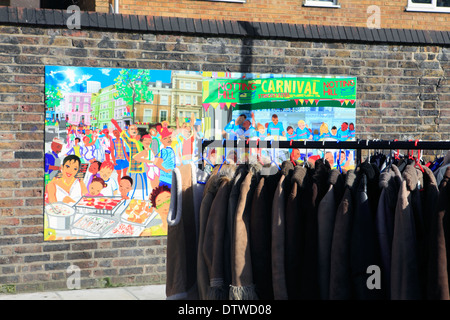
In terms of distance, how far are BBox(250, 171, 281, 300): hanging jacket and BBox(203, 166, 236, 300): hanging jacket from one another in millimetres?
216

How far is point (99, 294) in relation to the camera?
6.91 meters

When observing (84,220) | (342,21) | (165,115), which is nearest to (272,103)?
(165,115)

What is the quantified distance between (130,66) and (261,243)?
166 inches

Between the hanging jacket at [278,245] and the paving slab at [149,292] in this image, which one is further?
the paving slab at [149,292]

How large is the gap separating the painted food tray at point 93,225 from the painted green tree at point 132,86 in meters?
1.33

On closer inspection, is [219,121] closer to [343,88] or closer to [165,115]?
[165,115]

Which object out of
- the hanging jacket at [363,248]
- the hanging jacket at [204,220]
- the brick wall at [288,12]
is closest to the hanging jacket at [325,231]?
the hanging jacket at [363,248]

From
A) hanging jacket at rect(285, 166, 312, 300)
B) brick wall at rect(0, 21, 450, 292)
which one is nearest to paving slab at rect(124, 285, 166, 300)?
brick wall at rect(0, 21, 450, 292)

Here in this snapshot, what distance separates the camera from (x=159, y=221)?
739 cm

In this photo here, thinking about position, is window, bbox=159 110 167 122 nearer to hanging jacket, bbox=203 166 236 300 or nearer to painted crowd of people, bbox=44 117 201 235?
painted crowd of people, bbox=44 117 201 235

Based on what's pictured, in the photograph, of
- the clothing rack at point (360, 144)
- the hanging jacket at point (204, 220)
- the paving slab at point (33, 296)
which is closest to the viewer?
the clothing rack at point (360, 144)

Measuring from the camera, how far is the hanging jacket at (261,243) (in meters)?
3.59

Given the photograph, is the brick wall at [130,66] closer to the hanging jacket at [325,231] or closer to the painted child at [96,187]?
the painted child at [96,187]

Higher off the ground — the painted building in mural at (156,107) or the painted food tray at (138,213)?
the painted building in mural at (156,107)
